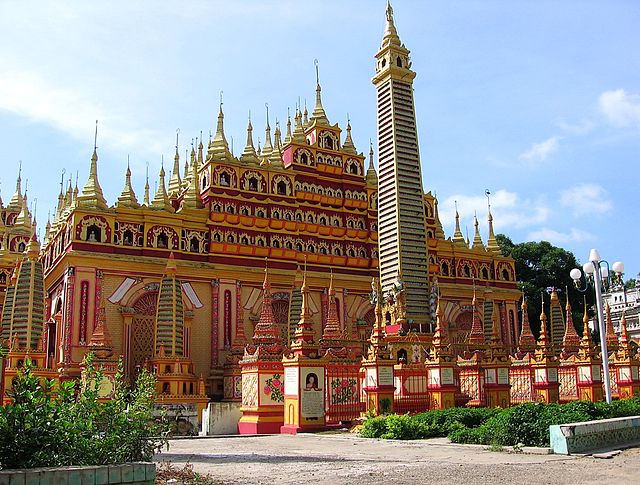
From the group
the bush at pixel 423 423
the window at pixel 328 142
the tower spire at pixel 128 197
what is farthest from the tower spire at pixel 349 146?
the bush at pixel 423 423

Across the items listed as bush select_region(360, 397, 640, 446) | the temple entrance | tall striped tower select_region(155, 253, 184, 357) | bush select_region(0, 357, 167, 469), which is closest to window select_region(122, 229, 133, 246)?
the temple entrance

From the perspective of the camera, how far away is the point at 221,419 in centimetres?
2277

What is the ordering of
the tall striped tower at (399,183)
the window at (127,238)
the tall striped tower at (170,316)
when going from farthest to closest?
the window at (127,238), the tall striped tower at (399,183), the tall striped tower at (170,316)

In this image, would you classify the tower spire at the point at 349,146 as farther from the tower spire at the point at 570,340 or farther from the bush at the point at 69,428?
the bush at the point at 69,428

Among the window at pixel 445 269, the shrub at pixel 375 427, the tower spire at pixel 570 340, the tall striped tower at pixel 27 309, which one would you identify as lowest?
the shrub at pixel 375 427

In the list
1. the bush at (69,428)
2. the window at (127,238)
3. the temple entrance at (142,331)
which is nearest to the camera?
the bush at (69,428)

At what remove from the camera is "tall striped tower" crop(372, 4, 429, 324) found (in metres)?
29.6

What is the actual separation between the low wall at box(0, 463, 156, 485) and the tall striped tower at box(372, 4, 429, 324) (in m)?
21.9

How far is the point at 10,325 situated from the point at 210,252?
9.35 m

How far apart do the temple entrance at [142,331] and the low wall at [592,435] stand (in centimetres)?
2073

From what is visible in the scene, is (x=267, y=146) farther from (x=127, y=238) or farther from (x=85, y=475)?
(x=85, y=475)

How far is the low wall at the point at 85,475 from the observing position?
661cm

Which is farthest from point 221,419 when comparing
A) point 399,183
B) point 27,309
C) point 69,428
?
point 69,428

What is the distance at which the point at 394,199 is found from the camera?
1207 inches
